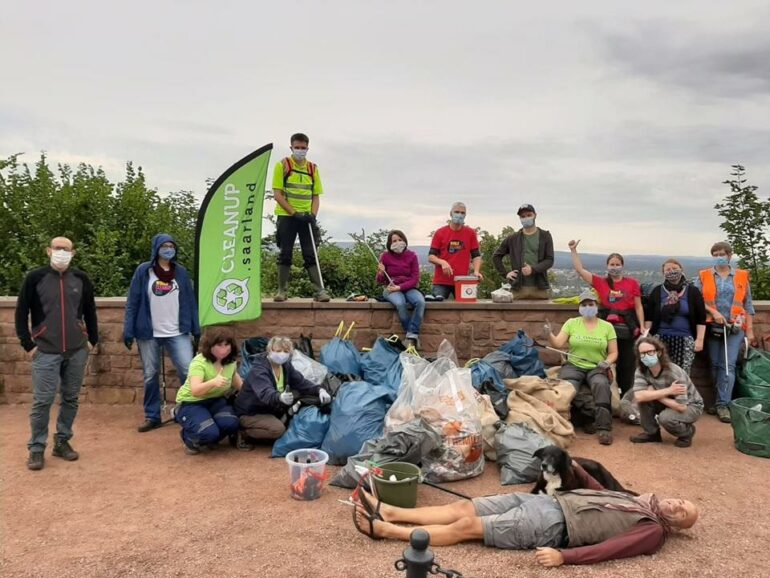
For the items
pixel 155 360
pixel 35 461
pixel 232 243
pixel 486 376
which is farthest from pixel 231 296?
pixel 486 376

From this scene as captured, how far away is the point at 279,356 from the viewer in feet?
17.3

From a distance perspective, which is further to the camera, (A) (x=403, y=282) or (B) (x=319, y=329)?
(B) (x=319, y=329)

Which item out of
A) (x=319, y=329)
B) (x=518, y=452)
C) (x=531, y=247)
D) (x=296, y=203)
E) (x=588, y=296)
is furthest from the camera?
(x=531, y=247)

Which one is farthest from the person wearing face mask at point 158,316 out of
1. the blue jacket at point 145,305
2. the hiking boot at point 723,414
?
the hiking boot at point 723,414

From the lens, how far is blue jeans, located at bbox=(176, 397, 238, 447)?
5.13m

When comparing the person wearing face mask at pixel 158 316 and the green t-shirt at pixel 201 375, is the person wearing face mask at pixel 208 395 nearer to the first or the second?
the green t-shirt at pixel 201 375

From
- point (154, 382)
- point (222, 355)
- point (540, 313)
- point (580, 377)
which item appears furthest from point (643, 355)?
point (154, 382)

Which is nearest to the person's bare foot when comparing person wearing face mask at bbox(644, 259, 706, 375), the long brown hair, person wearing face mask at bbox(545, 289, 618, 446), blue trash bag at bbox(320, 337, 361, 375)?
the long brown hair

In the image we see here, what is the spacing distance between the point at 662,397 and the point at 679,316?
1163 millimetres

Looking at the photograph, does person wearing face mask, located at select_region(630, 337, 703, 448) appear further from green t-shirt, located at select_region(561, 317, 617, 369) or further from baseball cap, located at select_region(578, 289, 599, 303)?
baseball cap, located at select_region(578, 289, 599, 303)

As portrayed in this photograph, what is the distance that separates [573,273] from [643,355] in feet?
5.79

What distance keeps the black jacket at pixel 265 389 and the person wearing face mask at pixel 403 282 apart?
1.56m

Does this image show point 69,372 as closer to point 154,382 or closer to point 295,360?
point 154,382

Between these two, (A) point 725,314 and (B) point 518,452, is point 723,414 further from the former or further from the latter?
(B) point 518,452
